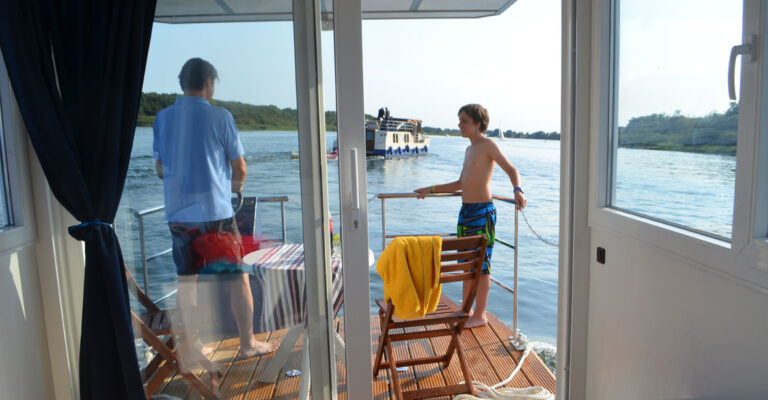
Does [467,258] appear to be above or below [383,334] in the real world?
above

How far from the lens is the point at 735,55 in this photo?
1000mm

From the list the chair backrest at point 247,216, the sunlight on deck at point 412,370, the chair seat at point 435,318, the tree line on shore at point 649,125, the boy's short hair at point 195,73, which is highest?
the boy's short hair at point 195,73

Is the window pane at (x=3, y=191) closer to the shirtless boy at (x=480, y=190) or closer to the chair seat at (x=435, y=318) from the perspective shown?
the chair seat at (x=435, y=318)

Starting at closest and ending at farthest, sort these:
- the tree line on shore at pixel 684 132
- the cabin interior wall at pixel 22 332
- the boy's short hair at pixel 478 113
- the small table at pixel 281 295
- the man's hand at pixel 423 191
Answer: the tree line on shore at pixel 684 132, the cabin interior wall at pixel 22 332, the small table at pixel 281 295, the boy's short hair at pixel 478 113, the man's hand at pixel 423 191

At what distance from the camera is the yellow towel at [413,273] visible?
199 centimetres

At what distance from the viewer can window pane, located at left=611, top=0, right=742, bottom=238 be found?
3.63 feet

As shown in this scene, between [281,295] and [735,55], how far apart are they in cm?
144

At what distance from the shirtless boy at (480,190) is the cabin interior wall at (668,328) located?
1130 mm

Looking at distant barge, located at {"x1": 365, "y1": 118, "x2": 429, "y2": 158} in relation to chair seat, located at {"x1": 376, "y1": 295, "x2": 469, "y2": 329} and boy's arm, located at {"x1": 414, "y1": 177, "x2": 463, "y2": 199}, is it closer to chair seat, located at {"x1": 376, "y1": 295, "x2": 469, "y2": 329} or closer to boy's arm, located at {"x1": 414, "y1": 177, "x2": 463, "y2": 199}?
boy's arm, located at {"x1": 414, "y1": 177, "x2": 463, "y2": 199}

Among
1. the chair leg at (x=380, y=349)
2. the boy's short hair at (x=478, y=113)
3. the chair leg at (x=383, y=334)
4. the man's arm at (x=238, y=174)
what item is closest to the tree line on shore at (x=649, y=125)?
the man's arm at (x=238, y=174)

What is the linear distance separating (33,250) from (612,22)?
2.05 meters

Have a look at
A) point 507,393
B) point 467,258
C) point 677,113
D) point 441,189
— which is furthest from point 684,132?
point 441,189

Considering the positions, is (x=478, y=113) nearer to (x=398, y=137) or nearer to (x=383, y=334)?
(x=383, y=334)

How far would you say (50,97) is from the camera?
1.43 metres
